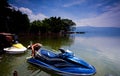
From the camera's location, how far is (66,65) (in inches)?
361

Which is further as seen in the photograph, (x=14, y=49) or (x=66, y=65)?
(x=14, y=49)

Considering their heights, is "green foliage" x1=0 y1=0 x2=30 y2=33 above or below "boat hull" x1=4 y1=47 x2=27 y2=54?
above

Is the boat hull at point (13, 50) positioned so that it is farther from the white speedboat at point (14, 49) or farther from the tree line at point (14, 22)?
the tree line at point (14, 22)

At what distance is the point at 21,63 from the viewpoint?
11891mm

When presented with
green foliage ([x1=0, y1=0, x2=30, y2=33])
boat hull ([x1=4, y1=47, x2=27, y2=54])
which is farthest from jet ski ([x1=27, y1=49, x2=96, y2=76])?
green foliage ([x1=0, y1=0, x2=30, y2=33])

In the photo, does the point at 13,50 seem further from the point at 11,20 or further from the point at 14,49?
the point at 11,20

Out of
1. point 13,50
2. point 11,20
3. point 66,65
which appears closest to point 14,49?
point 13,50

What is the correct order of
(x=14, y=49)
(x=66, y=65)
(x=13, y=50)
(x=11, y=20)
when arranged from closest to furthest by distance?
(x=66, y=65) < (x=13, y=50) < (x=14, y=49) < (x=11, y=20)

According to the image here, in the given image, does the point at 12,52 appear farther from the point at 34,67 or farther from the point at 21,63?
the point at 34,67

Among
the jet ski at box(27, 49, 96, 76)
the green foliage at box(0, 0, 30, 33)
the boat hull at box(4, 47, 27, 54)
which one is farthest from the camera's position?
the green foliage at box(0, 0, 30, 33)

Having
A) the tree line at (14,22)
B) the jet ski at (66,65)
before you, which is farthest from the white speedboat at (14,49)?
the tree line at (14,22)

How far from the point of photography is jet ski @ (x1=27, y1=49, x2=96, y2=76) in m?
8.79

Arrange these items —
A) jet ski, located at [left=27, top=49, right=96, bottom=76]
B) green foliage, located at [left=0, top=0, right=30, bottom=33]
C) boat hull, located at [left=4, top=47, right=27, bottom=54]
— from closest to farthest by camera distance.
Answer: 1. jet ski, located at [left=27, top=49, right=96, bottom=76]
2. boat hull, located at [left=4, top=47, right=27, bottom=54]
3. green foliage, located at [left=0, top=0, right=30, bottom=33]

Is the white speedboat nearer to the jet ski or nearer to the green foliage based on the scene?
the jet ski
